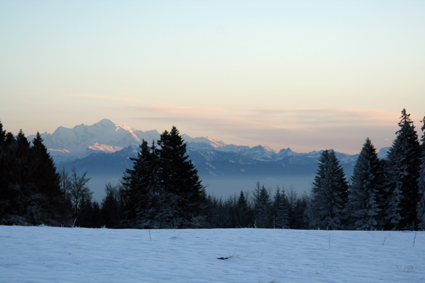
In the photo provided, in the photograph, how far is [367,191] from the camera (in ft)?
140

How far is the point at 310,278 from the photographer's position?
6.89 m

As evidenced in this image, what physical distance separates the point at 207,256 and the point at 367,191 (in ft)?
129

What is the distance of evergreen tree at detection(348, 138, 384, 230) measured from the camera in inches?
1644

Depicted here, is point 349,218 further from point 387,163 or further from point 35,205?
point 35,205

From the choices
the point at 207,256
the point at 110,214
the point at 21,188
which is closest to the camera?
the point at 207,256

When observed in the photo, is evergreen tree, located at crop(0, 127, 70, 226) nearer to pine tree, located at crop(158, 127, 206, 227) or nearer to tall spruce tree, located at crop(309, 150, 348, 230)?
pine tree, located at crop(158, 127, 206, 227)

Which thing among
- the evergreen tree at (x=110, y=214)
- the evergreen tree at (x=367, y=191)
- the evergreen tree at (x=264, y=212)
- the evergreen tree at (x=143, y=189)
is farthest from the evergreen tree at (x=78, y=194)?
the evergreen tree at (x=367, y=191)

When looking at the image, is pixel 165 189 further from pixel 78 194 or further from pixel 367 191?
pixel 78 194

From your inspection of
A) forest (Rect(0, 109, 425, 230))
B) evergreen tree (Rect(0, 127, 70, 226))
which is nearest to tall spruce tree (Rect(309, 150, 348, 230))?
forest (Rect(0, 109, 425, 230))

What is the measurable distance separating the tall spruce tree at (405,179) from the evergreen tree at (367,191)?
72.4 inches

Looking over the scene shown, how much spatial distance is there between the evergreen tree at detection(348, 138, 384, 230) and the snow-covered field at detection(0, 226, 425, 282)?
104 feet

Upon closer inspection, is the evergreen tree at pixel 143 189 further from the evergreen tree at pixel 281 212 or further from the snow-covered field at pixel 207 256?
the evergreen tree at pixel 281 212

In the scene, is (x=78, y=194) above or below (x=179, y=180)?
below

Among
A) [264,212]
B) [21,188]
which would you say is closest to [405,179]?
[264,212]
